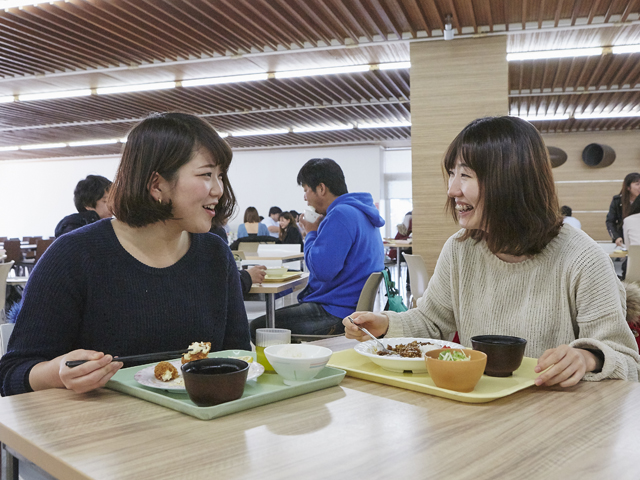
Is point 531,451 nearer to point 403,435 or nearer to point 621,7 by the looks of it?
point 403,435

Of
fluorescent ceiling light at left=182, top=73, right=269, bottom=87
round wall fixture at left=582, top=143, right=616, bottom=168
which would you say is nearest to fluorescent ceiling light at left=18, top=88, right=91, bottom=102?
fluorescent ceiling light at left=182, top=73, right=269, bottom=87

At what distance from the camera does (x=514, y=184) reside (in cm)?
149

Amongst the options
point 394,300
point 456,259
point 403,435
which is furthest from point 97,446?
point 394,300

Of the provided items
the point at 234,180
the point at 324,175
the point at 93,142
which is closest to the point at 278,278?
the point at 324,175

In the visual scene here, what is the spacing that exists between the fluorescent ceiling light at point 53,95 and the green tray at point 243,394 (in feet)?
28.1

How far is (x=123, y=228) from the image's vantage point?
1.52m

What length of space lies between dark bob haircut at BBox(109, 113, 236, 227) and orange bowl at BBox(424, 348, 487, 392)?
2.80 ft

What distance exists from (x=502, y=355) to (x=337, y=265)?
2094 mm

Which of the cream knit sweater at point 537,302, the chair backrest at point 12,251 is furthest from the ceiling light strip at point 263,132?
the cream knit sweater at point 537,302

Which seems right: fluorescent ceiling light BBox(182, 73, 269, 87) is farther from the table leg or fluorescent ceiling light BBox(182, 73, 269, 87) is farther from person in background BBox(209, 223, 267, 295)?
the table leg

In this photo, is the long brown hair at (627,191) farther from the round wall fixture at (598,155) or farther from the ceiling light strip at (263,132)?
the round wall fixture at (598,155)

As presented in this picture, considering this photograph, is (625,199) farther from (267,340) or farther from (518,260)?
(267,340)

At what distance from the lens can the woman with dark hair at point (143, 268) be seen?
1.34 meters

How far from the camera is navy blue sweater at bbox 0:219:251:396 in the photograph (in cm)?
131
